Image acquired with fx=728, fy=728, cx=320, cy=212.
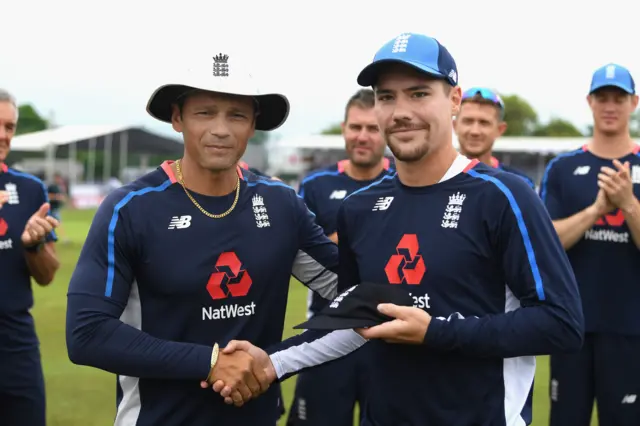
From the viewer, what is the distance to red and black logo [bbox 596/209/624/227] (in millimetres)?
4711

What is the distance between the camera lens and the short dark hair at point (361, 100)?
5.59m

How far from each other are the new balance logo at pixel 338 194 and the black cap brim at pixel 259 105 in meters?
2.34

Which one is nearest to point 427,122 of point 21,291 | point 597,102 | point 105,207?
point 105,207

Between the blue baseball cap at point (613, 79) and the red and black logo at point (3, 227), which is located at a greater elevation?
the blue baseball cap at point (613, 79)

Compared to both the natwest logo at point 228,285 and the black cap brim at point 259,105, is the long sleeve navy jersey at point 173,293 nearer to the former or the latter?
the natwest logo at point 228,285

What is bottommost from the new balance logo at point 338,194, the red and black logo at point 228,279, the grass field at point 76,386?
the grass field at point 76,386

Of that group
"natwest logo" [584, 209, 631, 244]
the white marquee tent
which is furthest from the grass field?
the white marquee tent

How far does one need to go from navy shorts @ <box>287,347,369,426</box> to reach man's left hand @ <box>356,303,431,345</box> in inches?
97.2

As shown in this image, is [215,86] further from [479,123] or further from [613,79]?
[479,123]

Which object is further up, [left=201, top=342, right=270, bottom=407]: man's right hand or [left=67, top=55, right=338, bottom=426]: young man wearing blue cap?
[left=67, top=55, right=338, bottom=426]: young man wearing blue cap

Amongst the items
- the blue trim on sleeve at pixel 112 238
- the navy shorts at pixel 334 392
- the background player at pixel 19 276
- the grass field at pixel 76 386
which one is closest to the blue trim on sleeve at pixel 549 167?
the navy shorts at pixel 334 392

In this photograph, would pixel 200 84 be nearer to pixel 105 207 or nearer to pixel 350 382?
pixel 105 207

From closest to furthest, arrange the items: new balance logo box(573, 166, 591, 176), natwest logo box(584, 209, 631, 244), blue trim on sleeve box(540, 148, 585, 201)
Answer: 1. natwest logo box(584, 209, 631, 244)
2. new balance logo box(573, 166, 591, 176)
3. blue trim on sleeve box(540, 148, 585, 201)

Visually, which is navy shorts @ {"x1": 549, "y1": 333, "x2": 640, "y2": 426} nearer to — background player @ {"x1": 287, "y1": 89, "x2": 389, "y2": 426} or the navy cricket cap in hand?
background player @ {"x1": 287, "y1": 89, "x2": 389, "y2": 426}
